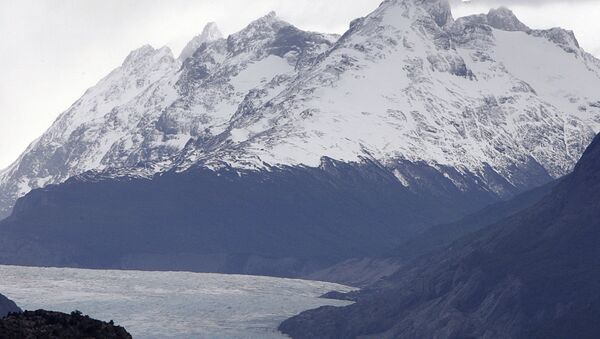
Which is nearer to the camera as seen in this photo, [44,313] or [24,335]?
[24,335]
